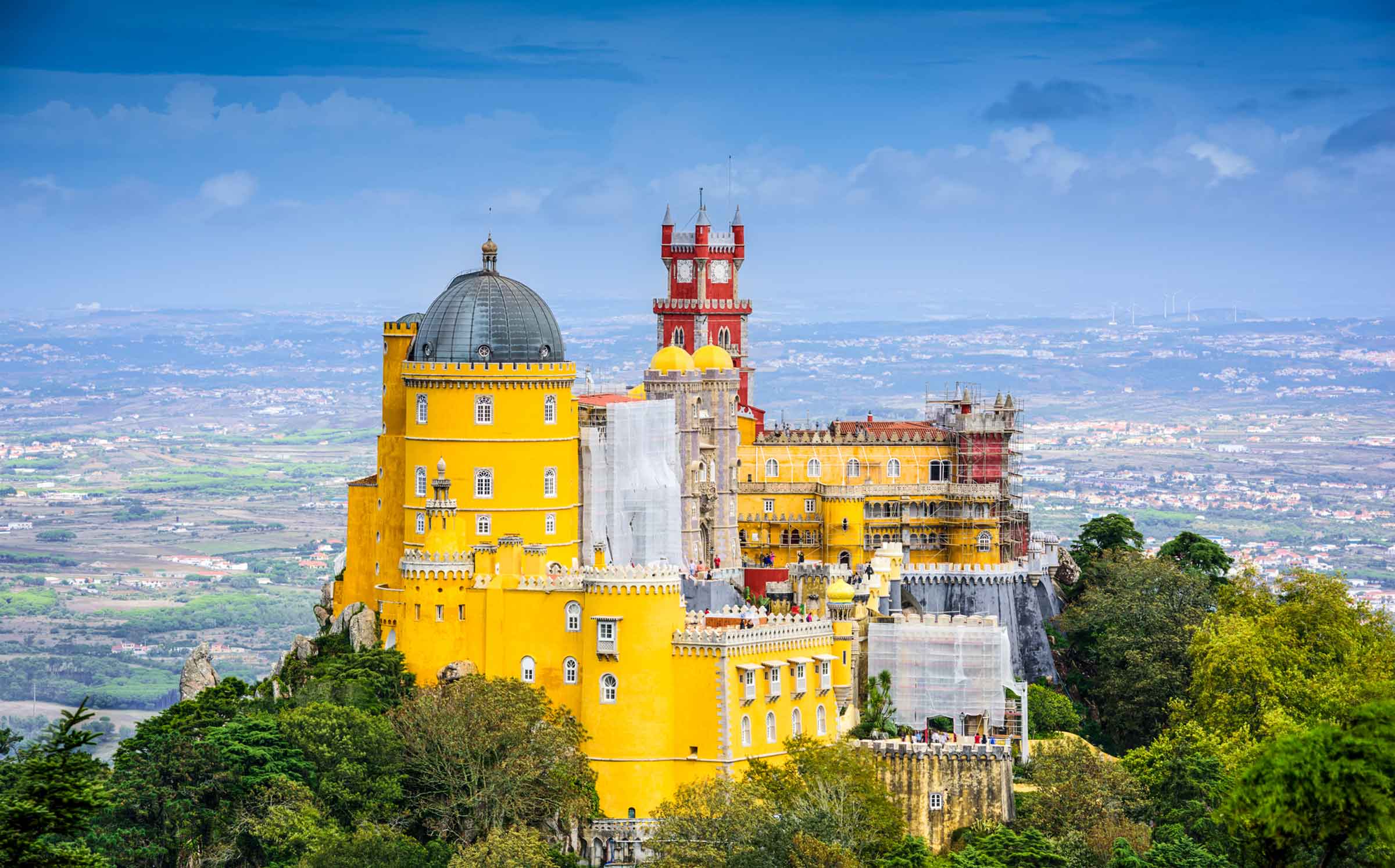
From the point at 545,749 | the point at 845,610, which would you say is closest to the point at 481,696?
the point at 545,749

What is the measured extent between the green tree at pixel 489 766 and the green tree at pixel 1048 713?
23.0m

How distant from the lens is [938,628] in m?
96.7

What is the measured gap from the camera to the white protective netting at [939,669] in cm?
9606

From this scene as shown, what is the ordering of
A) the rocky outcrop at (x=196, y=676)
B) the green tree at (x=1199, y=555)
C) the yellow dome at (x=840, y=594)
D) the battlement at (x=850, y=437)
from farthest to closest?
the green tree at (x=1199, y=555) → the battlement at (x=850, y=437) → the rocky outcrop at (x=196, y=676) → the yellow dome at (x=840, y=594)

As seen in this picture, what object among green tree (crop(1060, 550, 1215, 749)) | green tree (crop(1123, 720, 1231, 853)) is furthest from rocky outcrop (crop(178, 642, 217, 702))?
green tree (crop(1060, 550, 1215, 749))

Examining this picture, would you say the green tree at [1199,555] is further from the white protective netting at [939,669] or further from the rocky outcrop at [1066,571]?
the white protective netting at [939,669]

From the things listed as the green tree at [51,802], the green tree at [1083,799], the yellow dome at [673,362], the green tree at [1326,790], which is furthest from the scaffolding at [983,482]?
the green tree at [51,802]

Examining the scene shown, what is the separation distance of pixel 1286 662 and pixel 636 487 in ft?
94.6

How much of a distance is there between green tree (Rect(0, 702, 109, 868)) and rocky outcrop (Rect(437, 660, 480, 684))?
929 inches

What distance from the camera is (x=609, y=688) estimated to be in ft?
291

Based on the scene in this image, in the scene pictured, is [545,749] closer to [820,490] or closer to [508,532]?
[508,532]

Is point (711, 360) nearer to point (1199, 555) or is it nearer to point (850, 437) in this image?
point (850, 437)

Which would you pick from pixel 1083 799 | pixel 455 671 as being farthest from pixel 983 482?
pixel 455 671

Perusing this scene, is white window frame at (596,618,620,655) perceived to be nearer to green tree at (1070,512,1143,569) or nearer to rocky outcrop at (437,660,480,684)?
rocky outcrop at (437,660,480,684)
